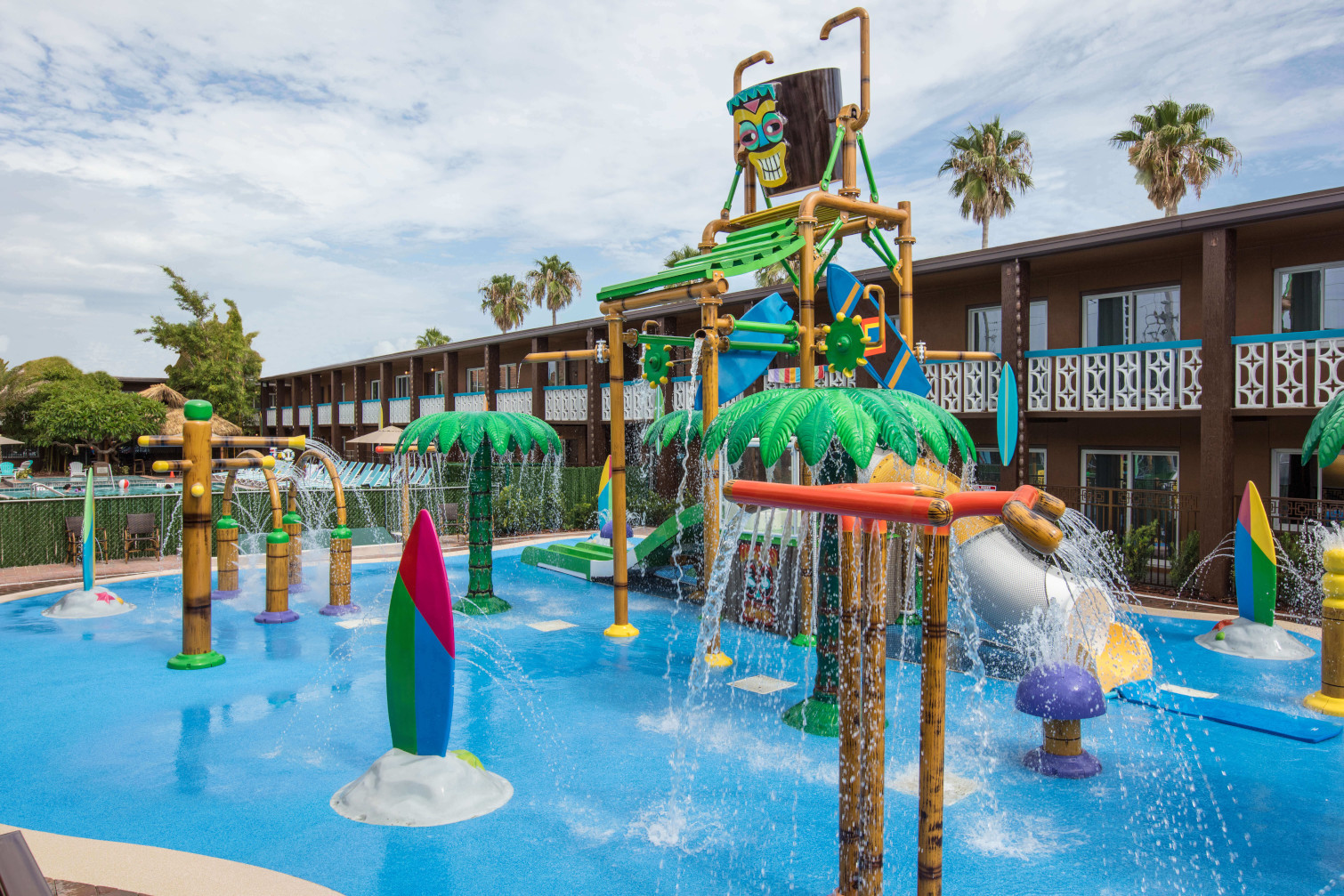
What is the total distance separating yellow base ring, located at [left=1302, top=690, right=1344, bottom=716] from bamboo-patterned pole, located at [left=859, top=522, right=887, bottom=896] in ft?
19.9

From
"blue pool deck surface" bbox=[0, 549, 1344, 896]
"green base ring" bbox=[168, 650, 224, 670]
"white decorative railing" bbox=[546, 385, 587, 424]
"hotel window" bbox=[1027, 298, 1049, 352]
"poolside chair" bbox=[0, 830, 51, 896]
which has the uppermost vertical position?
"hotel window" bbox=[1027, 298, 1049, 352]

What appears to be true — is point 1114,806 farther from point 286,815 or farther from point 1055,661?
point 286,815

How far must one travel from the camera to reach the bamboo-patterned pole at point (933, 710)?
138 inches

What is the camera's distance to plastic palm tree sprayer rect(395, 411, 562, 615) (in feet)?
35.3

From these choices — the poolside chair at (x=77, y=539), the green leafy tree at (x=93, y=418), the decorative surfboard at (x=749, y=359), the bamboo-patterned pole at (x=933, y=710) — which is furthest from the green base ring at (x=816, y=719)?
the green leafy tree at (x=93, y=418)

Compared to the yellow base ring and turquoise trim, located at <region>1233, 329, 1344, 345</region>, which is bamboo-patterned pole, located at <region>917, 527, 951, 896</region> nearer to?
the yellow base ring

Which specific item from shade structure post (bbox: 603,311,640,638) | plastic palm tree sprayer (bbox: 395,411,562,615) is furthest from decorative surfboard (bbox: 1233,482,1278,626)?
plastic palm tree sprayer (bbox: 395,411,562,615)

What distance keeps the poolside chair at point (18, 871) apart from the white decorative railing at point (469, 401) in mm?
26495

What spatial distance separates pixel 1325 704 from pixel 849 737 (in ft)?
21.1

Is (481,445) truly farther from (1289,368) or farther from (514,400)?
(514,400)

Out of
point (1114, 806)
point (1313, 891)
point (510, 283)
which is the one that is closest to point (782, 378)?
point (1114, 806)

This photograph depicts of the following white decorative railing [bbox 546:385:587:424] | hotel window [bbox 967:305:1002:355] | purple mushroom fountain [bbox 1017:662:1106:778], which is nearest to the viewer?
purple mushroom fountain [bbox 1017:662:1106:778]

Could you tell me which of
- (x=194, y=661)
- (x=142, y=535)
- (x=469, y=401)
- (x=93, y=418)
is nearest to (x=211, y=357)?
(x=93, y=418)

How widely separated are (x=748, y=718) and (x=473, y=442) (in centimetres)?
524
